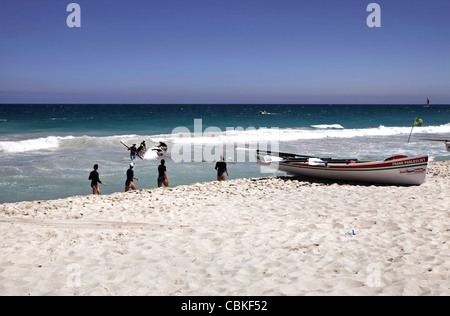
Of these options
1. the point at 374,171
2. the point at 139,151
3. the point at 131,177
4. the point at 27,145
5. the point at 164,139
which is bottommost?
the point at 131,177

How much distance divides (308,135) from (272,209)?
95.9 ft

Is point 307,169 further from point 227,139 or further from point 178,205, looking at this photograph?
point 227,139

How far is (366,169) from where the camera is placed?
11.8 m

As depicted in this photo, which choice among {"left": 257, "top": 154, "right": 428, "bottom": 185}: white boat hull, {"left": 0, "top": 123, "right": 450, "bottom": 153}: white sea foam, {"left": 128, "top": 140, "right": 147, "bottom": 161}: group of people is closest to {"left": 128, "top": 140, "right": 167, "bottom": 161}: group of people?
{"left": 128, "top": 140, "right": 147, "bottom": 161}: group of people

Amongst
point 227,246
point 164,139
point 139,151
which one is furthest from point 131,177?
point 164,139

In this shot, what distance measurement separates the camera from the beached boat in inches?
446

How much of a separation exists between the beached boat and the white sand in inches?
60.5

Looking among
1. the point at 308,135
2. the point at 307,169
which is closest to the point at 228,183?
the point at 307,169

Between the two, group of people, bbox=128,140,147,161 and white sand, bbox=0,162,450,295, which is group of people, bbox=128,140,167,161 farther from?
white sand, bbox=0,162,450,295

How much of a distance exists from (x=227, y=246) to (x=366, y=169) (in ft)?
25.5

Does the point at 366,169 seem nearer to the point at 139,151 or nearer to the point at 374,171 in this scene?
the point at 374,171

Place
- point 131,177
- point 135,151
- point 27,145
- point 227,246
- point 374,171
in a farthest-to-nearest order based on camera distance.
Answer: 1. point 27,145
2. point 135,151
3. point 131,177
4. point 374,171
5. point 227,246

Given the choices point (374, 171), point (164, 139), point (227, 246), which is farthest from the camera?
point (164, 139)

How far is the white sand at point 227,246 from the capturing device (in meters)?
4.58
